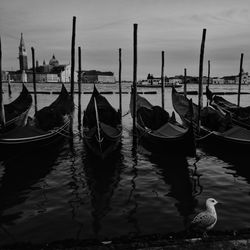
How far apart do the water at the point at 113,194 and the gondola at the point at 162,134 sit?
0.58 metres

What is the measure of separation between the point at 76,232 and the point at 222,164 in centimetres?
741

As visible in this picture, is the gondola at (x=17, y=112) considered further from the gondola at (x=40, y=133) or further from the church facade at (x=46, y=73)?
the church facade at (x=46, y=73)

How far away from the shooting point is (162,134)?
1398 cm

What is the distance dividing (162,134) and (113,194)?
5574 millimetres

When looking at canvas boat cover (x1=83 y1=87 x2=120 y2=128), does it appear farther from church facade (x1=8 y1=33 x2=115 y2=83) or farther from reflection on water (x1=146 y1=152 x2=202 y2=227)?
church facade (x1=8 y1=33 x2=115 y2=83)

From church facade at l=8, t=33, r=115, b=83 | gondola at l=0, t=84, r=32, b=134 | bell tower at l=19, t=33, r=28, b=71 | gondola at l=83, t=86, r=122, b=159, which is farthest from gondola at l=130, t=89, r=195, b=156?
bell tower at l=19, t=33, r=28, b=71

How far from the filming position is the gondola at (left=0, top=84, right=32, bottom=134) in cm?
1724

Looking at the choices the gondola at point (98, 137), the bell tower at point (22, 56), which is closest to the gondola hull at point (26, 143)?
the gondola at point (98, 137)

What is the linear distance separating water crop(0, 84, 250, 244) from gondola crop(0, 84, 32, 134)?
14.6 feet

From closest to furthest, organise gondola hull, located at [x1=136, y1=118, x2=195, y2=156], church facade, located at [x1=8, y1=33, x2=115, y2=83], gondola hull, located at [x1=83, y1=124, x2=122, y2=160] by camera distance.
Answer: gondola hull, located at [x1=136, y1=118, x2=195, y2=156]
gondola hull, located at [x1=83, y1=124, x2=122, y2=160]
church facade, located at [x1=8, y1=33, x2=115, y2=83]

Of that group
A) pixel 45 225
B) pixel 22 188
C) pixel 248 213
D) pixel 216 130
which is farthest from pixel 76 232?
pixel 216 130

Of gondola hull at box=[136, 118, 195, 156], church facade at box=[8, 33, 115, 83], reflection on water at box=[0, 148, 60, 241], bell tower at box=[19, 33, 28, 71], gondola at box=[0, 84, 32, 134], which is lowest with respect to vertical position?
reflection on water at box=[0, 148, 60, 241]

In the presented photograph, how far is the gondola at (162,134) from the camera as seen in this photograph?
11.7 meters

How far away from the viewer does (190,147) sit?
37.8 feet
